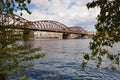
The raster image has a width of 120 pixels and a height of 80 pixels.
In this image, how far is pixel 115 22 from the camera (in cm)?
693

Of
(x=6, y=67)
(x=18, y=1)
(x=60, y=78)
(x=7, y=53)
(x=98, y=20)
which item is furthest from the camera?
(x=60, y=78)

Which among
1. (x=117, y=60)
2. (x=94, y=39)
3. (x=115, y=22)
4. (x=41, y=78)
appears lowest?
(x=41, y=78)

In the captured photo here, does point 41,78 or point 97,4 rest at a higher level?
point 97,4

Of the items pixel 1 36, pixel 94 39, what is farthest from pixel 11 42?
pixel 94 39

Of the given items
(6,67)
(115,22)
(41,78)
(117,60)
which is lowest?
(41,78)

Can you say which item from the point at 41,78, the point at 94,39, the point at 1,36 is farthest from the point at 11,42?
the point at 41,78

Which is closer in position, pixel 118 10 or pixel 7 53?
pixel 118 10

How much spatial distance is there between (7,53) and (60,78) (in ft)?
35.4

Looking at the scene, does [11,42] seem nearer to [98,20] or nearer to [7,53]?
[7,53]

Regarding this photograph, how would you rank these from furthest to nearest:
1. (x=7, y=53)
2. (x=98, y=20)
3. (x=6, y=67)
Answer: (x=7, y=53), (x=6, y=67), (x=98, y=20)

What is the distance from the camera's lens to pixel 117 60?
7.59m

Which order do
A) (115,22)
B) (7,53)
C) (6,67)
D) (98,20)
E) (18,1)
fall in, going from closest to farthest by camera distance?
(115,22) < (98,20) < (18,1) < (6,67) < (7,53)

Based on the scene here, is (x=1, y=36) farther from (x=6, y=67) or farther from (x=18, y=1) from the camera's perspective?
(x=18, y=1)

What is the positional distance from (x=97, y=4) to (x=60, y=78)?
18718 millimetres
